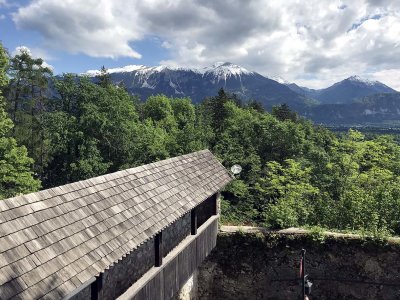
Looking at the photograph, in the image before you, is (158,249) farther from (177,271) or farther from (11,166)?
(11,166)

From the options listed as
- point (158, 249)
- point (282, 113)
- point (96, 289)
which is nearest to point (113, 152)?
point (158, 249)

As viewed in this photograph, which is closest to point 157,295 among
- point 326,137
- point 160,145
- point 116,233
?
point 116,233

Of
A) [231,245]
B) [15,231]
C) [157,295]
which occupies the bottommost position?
[231,245]

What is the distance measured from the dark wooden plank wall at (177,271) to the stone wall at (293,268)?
216 centimetres

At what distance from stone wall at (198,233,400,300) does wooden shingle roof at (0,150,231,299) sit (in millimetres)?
6142

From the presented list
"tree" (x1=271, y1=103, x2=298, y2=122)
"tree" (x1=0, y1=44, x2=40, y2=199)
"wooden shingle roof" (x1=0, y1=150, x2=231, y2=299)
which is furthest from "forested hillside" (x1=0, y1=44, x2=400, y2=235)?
"tree" (x1=271, y1=103, x2=298, y2=122)

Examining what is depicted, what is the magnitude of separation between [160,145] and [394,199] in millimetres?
20765

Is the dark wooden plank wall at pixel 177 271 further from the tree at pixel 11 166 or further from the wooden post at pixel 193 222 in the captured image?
the tree at pixel 11 166

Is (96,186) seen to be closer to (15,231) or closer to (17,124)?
(15,231)

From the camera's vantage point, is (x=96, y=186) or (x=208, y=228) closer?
(x=96, y=186)

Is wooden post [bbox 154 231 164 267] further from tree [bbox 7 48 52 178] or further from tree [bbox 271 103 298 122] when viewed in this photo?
tree [bbox 271 103 298 122]

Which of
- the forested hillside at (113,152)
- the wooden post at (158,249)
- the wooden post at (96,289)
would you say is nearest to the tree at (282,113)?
the forested hillside at (113,152)

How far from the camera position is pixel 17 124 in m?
32.7

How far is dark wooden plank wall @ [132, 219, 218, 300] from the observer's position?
9.31m
